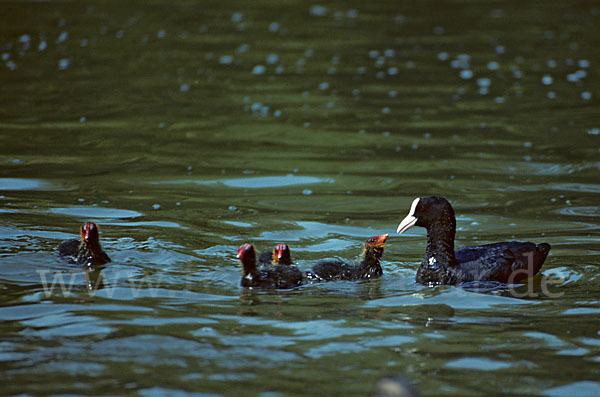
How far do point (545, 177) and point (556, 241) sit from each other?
288cm

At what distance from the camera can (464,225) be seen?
444 inches

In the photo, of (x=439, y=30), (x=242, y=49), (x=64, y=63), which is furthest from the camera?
(x=439, y=30)

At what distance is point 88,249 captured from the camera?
29.2 feet

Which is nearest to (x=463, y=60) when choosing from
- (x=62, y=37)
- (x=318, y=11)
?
(x=318, y=11)

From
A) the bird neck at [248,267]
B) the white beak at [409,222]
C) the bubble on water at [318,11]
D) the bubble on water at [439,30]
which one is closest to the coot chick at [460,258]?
the white beak at [409,222]

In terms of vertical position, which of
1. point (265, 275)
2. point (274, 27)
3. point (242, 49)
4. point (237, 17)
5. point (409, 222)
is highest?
point (237, 17)

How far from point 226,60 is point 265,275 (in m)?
14.0

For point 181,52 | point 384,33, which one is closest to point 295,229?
point 181,52

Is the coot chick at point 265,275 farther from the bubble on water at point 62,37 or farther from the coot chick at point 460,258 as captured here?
the bubble on water at point 62,37

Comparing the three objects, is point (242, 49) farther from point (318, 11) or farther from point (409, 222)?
point (409, 222)

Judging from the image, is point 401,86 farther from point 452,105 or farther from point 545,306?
point 545,306

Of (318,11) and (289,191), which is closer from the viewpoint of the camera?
(289,191)

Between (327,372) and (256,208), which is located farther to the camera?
(256,208)

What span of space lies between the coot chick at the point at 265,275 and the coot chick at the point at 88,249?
1.43 meters
